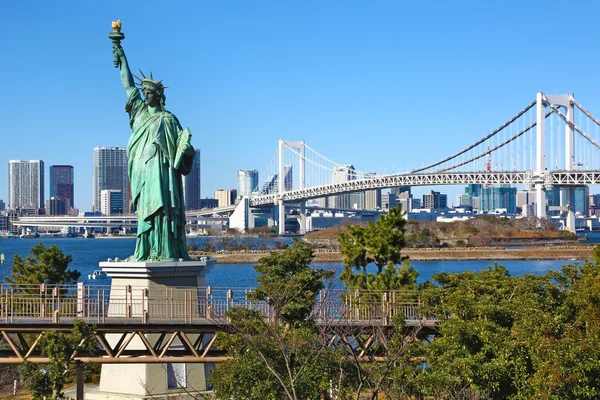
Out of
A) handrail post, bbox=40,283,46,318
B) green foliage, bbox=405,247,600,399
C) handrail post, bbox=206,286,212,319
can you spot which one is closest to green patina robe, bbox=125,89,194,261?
handrail post, bbox=206,286,212,319

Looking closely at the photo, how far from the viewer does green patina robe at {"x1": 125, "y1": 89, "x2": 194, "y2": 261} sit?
59.5 feet

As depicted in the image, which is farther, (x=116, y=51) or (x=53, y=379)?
(x=116, y=51)

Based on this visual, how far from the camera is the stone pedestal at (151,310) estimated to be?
16.7 meters

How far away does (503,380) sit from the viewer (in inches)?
502

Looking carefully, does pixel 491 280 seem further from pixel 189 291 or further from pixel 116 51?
pixel 116 51

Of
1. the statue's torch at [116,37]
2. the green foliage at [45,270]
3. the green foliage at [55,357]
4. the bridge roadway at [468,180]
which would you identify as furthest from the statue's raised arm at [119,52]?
the bridge roadway at [468,180]

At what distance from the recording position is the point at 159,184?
1812cm

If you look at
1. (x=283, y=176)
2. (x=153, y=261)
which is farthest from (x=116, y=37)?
(x=283, y=176)

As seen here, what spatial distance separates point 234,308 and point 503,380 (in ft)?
12.8

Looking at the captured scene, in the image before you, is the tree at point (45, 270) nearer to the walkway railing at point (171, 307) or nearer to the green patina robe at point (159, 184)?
the walkway railing at point (171, 307)

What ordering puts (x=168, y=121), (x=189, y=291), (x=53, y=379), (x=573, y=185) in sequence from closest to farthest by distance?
(x=53, y=379) → (x=189, y=291) → (x=168, y=121) → (x=573, y=185)

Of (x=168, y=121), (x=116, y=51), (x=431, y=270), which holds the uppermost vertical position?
(x=116, y=51)

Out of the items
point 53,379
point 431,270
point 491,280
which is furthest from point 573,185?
point 53,379

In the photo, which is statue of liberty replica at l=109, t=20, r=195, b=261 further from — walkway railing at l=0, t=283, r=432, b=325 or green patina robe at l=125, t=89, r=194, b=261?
walkway railing at l=0, t=283, r=432, b=325
